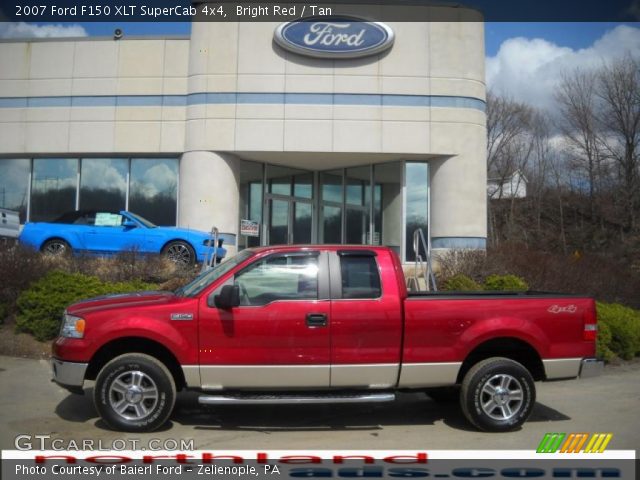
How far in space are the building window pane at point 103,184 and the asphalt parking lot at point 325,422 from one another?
35.3 ft

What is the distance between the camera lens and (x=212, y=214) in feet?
58.0

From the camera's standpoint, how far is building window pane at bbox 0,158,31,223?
1889 cm

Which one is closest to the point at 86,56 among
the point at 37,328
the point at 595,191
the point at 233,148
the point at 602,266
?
the point at 233,148

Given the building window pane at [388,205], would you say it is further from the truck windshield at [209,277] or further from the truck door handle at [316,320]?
the truck door handle at [316,320]

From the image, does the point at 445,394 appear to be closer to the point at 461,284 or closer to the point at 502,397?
the point at 502,397

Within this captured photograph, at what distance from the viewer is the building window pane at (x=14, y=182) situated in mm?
18891

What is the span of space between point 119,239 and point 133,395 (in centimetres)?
802

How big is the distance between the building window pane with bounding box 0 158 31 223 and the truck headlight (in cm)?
1437

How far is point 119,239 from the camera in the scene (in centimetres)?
1338

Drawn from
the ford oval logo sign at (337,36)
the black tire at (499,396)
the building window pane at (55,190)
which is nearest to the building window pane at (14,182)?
the building window pane at (55,190)

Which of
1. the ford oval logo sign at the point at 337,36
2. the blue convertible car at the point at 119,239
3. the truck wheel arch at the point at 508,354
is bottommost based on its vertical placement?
the truck wheel arch at the point at 508,354

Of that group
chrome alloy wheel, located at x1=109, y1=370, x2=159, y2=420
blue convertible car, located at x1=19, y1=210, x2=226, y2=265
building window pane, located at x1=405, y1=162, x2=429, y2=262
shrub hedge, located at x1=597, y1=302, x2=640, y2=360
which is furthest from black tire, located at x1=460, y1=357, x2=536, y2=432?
building window pane, located at x1=405, y1=162, x2=429, y2=262

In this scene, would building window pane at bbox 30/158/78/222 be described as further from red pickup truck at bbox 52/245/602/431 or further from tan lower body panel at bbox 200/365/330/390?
tan lower body panel at bbox 200/365/330/390

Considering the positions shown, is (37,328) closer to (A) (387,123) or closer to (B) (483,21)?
(A) (387,123)
